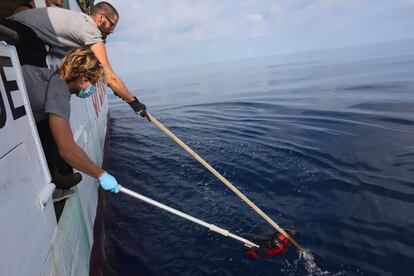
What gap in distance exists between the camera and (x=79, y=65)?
11.2 feet

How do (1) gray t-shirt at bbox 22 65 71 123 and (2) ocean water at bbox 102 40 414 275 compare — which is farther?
(2) ocean water at bbox 102 40 414 275

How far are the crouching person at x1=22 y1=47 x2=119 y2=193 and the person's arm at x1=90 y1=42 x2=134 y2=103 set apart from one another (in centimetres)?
115

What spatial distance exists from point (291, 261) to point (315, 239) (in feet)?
2.73

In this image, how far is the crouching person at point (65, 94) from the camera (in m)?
3.12

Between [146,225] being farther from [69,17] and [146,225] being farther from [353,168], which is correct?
[353,168]

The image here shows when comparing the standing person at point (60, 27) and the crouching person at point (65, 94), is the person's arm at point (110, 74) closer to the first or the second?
the standing person at point (60, 27)

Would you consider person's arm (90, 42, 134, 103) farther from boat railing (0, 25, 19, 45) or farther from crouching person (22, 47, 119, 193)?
boat railing (0, 25, 19, 45)

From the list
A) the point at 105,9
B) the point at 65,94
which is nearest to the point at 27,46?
the point at 65,94

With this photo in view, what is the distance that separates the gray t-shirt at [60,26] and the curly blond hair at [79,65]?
0.90 meters

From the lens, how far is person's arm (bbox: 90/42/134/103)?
4574mm

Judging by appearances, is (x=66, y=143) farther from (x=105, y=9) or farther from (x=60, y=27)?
(x=105, y=9)

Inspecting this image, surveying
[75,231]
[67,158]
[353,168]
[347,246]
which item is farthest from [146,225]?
[353,168]

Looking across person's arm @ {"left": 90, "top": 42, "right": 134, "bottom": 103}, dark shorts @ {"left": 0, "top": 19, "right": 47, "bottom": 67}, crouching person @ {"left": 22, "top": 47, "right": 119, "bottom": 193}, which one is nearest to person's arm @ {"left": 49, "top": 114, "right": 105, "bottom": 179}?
crouching person @ {"left": 22, "top": 47, "right": 119, "bottom": 193}

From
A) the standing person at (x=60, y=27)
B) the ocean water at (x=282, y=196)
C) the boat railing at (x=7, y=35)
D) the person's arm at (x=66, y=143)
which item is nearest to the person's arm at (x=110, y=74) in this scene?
the standing person at (x=60, y=27)
